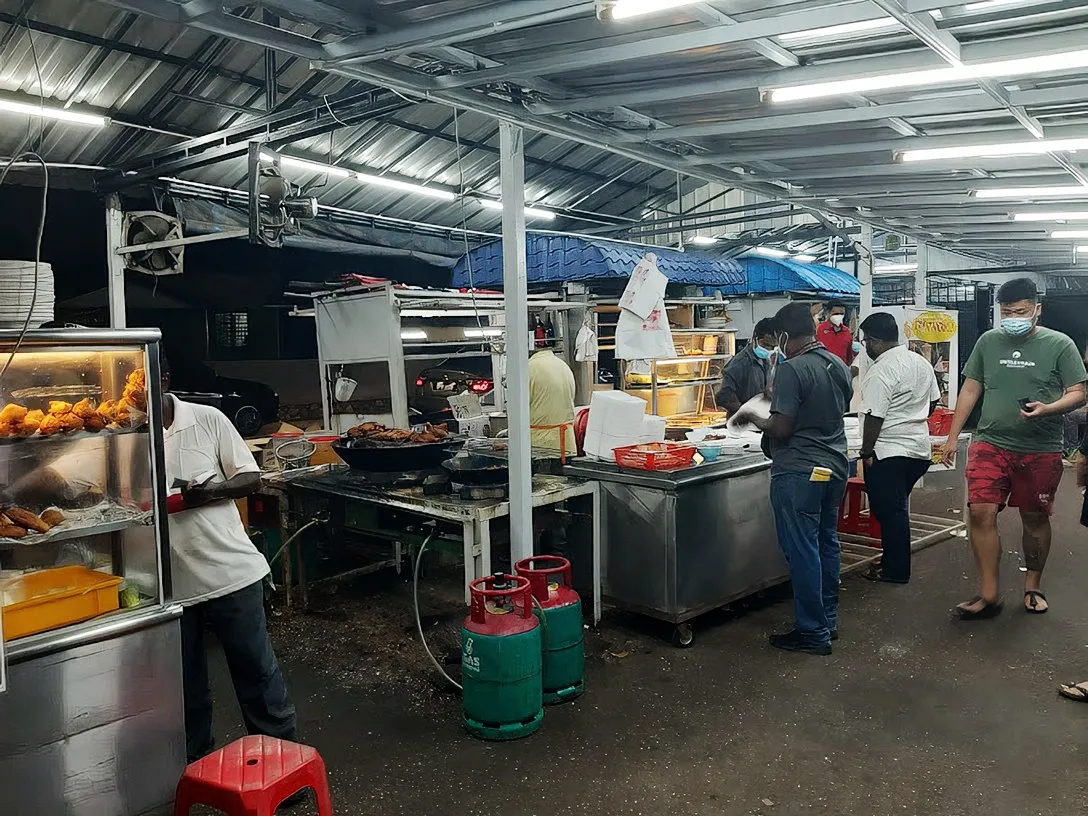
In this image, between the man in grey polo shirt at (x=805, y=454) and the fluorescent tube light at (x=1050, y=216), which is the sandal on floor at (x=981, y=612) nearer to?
the man in grey polo shirt at (x=805, y=454)

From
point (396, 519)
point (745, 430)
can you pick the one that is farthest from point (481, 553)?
point (745, 430)

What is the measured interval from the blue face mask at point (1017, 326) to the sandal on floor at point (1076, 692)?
189 cm

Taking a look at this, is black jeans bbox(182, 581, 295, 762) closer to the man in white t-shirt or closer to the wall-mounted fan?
the man in white t-shirt

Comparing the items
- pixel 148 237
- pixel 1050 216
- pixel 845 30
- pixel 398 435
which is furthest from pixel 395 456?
pixel 1050 216

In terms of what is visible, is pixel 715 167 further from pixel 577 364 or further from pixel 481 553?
pixel 577 364

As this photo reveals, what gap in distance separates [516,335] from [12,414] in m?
2.24

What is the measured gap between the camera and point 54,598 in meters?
2.64

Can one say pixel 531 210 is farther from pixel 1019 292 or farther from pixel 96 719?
pixel 96 719

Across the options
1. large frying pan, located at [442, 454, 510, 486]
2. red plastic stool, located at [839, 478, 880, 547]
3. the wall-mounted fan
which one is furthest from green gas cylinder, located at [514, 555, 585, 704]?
the wall-mounted fan

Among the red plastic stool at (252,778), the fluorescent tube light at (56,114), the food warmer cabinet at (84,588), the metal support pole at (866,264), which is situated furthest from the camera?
the metal support pole at (866,264)

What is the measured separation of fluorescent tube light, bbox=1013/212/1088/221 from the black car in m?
7.54

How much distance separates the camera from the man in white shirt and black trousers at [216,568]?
304 centimetres

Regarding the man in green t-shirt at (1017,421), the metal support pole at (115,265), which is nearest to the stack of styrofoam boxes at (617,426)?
the man in green t-shirt at (1017,421)

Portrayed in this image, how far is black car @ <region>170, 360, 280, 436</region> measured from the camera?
8523 mm
